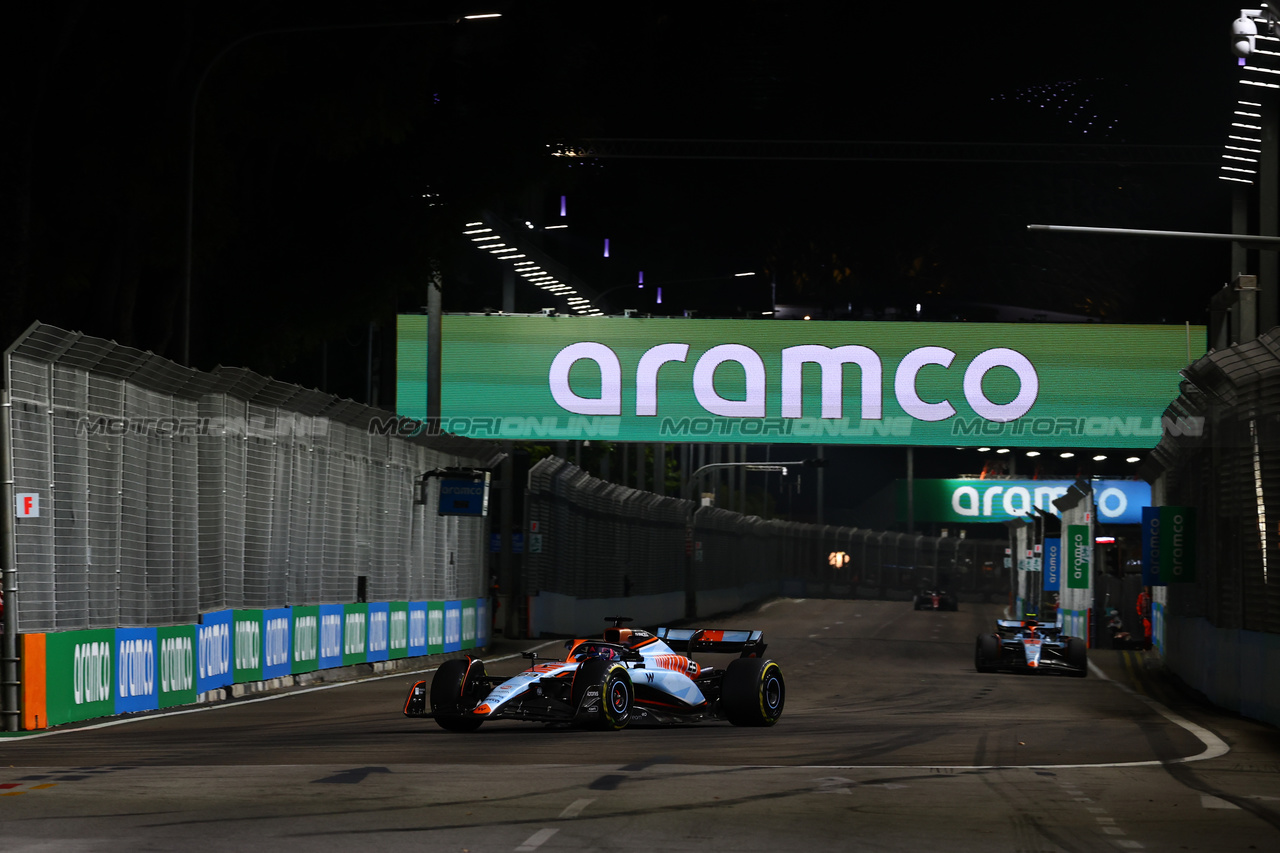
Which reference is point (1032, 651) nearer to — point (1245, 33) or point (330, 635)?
point (1245, 33)

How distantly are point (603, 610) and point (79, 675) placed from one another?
30.5 metres

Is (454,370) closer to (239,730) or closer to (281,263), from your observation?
(281,263)

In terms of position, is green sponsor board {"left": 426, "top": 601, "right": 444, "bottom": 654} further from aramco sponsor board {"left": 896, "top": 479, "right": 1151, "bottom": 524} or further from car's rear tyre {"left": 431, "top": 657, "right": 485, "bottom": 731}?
aramco sponsor board {"left": 896, "top": 479, "right": 1151, "bottom": 524}

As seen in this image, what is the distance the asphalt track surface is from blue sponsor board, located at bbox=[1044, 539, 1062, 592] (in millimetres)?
26246

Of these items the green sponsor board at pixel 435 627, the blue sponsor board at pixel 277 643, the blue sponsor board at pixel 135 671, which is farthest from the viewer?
the green sponsor board at pixel 435 627

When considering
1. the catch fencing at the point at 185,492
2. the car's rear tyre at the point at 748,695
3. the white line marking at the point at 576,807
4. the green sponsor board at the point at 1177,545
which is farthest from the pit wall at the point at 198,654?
the green sponsor board at the point at 1177,545

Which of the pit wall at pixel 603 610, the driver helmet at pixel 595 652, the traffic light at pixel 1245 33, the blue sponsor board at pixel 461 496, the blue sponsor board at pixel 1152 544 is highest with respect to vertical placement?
the traffic light at pixel 1245 33

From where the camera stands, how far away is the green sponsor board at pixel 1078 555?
133 feet

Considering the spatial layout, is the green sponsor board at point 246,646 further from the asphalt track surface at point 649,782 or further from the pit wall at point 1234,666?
the pit wall at point 1234,666

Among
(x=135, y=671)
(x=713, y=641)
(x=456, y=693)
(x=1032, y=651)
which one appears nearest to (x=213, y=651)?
(x=135, y=671)

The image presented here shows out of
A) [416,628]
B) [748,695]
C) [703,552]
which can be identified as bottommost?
[703,552]

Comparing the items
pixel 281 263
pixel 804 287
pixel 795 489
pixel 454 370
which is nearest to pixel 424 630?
pixel 281 263

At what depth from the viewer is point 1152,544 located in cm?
2636

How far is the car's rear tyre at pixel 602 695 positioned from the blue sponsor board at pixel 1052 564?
32061 millimetres
